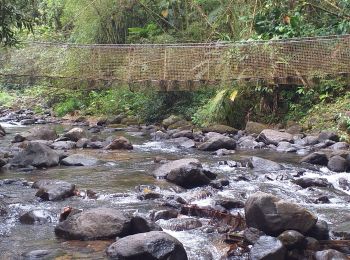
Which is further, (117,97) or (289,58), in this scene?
(117,97)

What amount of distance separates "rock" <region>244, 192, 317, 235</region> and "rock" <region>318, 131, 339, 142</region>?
202 inches

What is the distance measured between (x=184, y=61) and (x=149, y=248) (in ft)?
25.5

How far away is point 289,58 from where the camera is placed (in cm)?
1047

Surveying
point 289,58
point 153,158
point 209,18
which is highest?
point 209,18

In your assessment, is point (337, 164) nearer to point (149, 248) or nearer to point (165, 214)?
point (165, 214)

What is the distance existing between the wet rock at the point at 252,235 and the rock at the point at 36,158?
403 centimetres

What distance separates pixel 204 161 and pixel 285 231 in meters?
3.91

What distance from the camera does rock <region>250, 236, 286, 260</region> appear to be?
12.2 ft

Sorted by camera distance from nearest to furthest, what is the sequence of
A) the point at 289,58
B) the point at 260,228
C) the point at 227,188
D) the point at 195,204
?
the point at 260,228, the point at 195,204, the point at 227,188, the point at 289,58

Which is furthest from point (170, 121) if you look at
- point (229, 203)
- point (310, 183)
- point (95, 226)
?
point (95, 226)

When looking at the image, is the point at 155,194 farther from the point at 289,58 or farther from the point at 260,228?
the point at 289,58

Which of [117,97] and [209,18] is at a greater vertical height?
[209,18]

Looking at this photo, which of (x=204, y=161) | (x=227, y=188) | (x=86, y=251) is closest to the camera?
(x=86, y=251)

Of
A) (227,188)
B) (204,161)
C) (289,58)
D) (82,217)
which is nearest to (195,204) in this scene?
(227,188)
